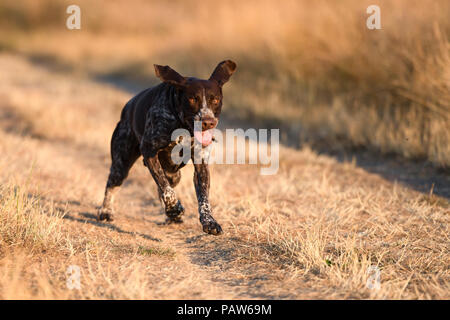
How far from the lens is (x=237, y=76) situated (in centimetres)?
1223

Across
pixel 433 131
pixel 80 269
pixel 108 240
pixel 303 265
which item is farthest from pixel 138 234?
pixel 433 131

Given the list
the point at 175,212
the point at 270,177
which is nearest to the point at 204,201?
the point at 175,212

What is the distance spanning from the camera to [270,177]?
6.50m

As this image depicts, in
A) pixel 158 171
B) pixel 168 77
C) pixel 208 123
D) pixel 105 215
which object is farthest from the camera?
pixel 105 215

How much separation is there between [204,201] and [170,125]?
0.65 metres

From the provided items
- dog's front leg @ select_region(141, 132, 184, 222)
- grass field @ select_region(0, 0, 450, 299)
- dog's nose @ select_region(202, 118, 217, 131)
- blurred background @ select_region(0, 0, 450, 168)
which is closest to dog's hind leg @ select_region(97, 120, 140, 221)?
grass field @ select_region(0, 0, 450, 299)

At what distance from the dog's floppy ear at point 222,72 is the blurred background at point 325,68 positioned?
3.28 metres

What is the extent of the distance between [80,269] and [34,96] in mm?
7624

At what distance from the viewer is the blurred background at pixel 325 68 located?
24.7 feet

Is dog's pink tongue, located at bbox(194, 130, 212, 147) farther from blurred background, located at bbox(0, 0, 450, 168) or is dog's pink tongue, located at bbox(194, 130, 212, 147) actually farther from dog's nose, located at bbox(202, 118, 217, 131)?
blurred background, located at bbox(0, 0, 450, 168)

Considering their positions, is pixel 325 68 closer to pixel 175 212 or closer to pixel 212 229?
pixel 175 212

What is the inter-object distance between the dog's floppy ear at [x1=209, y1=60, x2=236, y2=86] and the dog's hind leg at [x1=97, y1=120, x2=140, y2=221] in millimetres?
1043

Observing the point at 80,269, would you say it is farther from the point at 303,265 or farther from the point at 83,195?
the point at 83,195

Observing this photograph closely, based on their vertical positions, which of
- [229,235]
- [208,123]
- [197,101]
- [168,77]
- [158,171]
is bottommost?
[229,235]
